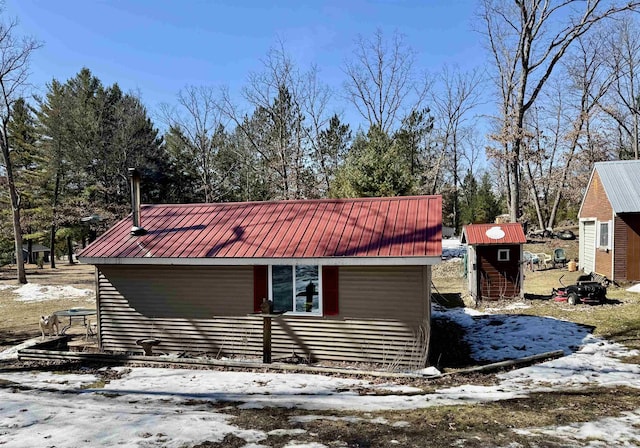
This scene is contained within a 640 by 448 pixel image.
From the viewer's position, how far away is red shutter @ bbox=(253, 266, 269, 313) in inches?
357

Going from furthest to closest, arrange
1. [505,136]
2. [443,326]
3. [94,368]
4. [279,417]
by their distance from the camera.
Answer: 1. [505,136]
2. [443,326]
3. [94,368]
4. [279,417]

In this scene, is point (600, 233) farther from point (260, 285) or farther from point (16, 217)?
point (16, 217)

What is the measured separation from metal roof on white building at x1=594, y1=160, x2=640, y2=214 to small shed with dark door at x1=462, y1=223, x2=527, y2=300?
4569 mm

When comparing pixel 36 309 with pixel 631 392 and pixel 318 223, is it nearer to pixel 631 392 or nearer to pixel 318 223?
pixel 318 223

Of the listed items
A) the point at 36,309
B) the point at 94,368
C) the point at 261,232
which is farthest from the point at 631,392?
the point at 36,309

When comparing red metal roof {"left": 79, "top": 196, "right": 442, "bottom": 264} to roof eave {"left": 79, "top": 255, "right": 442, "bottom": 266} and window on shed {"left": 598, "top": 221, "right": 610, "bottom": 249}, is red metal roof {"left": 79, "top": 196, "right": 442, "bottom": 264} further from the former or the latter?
window on shed {"left": 598, "top": 221, "right": 610, "bottom": 249}

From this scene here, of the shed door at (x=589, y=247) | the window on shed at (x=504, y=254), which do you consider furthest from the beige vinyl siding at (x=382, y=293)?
the shed door at (x=589, y=247)

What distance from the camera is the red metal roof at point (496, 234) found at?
13.8 m

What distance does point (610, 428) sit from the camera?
4941mm

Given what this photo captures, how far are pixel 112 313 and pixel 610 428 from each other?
31.4ft

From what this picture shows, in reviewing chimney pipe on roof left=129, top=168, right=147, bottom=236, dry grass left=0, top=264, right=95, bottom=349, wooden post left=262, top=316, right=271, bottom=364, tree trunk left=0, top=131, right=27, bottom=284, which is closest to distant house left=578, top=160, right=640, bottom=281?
wooden post left=262, top=316, right=271, bottom=364

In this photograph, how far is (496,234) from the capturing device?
46.1 ft

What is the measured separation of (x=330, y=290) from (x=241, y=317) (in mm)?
2102

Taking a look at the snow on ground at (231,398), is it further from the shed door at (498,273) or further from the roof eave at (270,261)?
the shed door at (498,273)
